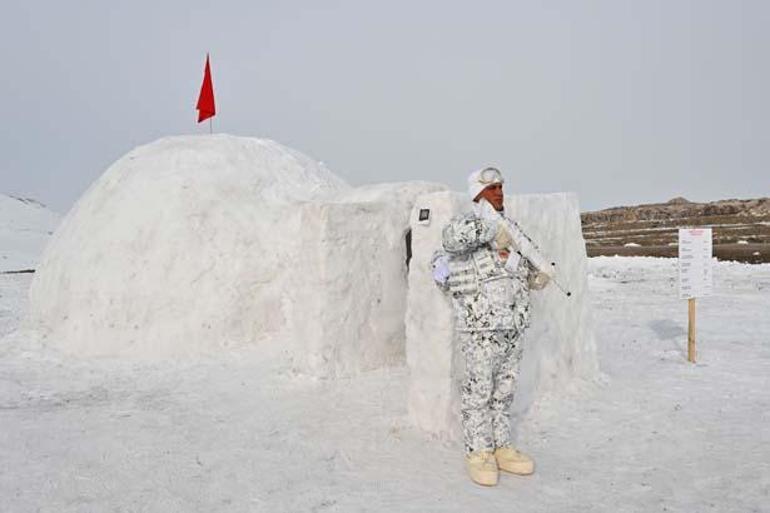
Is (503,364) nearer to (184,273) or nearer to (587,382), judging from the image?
(587,382)

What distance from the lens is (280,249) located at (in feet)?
29.4

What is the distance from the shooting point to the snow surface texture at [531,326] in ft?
17.1

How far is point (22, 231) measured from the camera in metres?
32.8

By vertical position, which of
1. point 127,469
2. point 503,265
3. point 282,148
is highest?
point 282,148

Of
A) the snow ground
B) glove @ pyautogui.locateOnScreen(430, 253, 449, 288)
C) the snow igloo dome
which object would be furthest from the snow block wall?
glove @ pyautogui.locateOnScreen(430, 253, 449, 288)

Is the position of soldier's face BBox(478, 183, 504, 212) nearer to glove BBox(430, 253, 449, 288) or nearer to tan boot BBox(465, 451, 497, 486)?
glove BBox(430, 253, 449, 288)

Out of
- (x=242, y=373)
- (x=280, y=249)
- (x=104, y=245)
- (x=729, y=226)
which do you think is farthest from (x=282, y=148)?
→ (x=729, y=226)

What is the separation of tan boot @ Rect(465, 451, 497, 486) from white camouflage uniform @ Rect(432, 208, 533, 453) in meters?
0.04

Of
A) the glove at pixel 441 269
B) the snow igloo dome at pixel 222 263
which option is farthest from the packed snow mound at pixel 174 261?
the glove at pixel 441 269

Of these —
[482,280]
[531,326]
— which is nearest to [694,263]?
[531,326]

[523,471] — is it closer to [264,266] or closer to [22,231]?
[264,266]

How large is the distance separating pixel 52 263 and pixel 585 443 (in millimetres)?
7484

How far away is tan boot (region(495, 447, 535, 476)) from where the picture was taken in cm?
458

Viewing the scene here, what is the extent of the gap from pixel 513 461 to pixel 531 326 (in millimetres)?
1755
